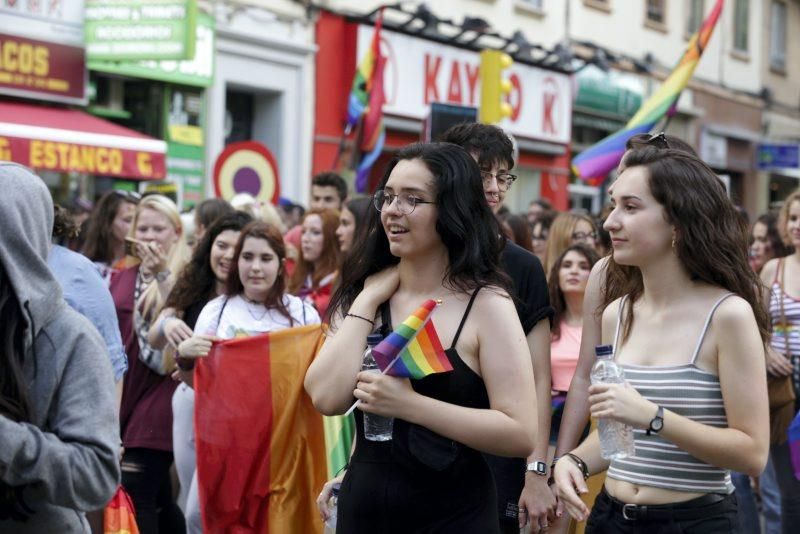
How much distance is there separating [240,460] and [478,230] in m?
2.71

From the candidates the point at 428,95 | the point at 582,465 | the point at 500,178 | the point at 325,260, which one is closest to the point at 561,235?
the point at 325,260

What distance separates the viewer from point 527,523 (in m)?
4.53

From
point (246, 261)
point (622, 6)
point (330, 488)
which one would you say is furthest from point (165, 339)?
point (622, 6)

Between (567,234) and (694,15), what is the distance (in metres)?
22.0

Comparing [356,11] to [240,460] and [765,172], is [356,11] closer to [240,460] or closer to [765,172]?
[240,460]

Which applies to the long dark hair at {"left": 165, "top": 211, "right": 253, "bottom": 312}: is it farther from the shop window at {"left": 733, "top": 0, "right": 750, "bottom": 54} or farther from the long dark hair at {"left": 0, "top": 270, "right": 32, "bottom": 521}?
the shop window at {"left": 733, "top": 0, "right": 750, "bottom": 54}

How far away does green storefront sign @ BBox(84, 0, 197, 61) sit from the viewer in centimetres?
1373

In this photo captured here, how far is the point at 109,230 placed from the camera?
8141 mm

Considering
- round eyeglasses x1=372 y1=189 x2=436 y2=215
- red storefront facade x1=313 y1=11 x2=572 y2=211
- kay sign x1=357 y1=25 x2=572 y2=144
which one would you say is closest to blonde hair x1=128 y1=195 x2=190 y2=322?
round eyeglasses x1=372 y1=189 x2=436 y2=215

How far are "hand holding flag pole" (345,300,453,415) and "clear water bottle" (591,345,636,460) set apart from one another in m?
0.42

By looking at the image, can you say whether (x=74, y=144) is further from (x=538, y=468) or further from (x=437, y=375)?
(x=437, y=375)

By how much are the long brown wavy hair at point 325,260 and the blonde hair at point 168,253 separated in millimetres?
729

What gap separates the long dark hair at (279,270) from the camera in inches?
264

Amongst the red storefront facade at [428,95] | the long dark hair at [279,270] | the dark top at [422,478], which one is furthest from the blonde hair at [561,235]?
the red storefront facade at [428,95]
